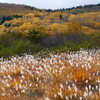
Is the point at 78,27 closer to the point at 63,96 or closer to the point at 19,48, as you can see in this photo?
the point at 19,48

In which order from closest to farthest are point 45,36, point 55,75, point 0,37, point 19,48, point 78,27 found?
point 55,75, point 19,48, point 0,37, point 45,36, point 78,27

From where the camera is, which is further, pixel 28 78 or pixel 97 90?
pixel 28 78

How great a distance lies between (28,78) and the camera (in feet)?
18.7

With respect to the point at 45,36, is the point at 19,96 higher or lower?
higher

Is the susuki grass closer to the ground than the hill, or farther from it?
farther from it

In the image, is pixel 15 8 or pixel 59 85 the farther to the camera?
pixel 15 8

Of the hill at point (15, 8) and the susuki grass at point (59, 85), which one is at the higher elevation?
the susuki grass at point (59, 85)

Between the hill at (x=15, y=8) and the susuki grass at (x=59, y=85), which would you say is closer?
the susuki grass at (x=59, y=85)

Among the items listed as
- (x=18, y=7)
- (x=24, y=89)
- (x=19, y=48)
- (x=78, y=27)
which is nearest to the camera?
(x=24, y=89)

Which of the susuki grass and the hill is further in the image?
the hill

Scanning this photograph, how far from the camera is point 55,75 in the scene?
217 inches

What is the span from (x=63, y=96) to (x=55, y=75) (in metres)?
1.16

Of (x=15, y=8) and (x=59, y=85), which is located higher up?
(x=59, y=85)

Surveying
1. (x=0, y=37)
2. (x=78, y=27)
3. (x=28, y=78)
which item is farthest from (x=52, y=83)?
(x=78, y=27)
